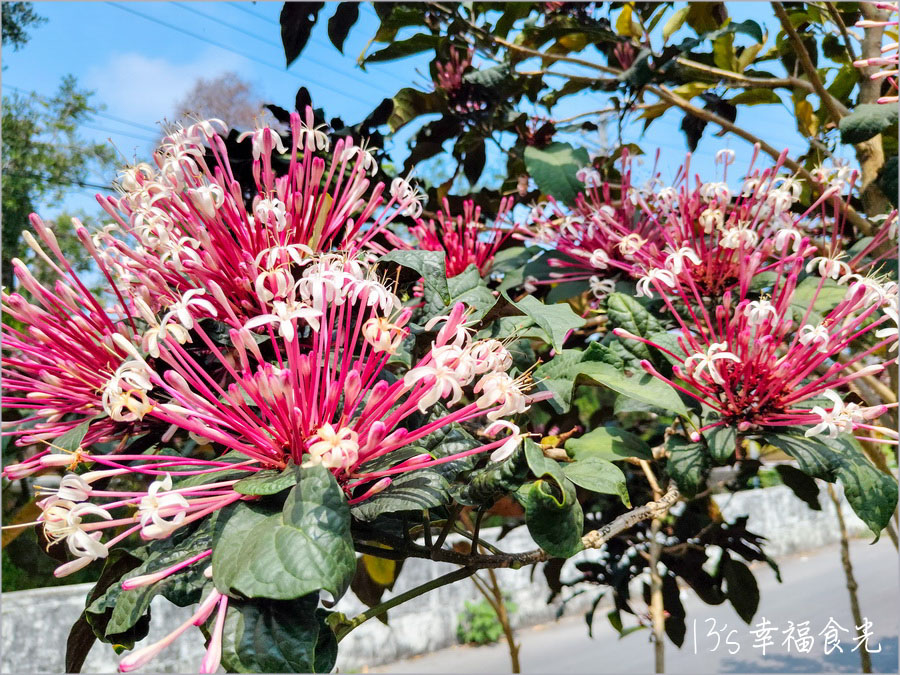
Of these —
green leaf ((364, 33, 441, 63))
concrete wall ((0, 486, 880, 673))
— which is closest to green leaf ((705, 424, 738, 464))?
green leaf ((364, 33, 441, 63))

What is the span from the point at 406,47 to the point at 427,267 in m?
0.61

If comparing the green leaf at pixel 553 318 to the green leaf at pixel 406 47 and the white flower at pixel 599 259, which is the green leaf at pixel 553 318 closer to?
the white flower at pixel 599 259

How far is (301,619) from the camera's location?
1.19ft

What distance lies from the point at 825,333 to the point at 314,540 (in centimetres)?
41

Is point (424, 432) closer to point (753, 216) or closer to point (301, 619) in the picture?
point (301, 619)

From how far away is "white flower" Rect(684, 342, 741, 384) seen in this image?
20.9 inches

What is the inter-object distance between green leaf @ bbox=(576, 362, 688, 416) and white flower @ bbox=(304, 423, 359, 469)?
0.25 m

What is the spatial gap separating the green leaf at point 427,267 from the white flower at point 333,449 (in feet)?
0.61

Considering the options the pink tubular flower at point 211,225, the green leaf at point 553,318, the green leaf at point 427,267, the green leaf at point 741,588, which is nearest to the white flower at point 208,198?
the pink tubular flower at point 211,225

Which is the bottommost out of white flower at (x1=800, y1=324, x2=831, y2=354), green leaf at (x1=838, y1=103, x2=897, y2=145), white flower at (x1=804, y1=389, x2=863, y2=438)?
white flower at (x1=804, y1=389, x2=863, y2=438)

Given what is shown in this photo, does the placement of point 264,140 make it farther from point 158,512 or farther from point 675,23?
point 675,23

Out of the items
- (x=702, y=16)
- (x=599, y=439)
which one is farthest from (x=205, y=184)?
(x=702, y=16)

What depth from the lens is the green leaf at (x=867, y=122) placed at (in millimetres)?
734

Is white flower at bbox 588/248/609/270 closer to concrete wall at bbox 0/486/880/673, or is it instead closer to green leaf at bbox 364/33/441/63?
green leaf at bbox 364/33/441/63
